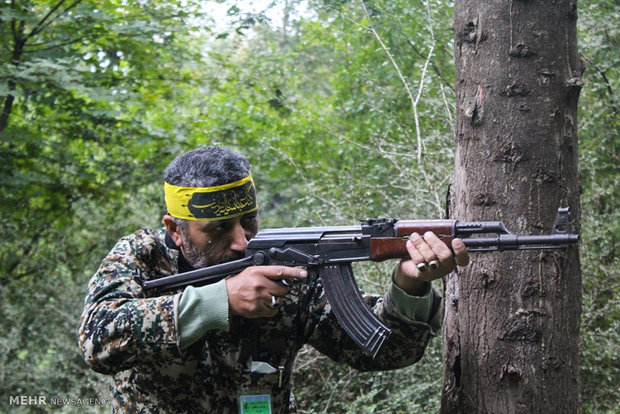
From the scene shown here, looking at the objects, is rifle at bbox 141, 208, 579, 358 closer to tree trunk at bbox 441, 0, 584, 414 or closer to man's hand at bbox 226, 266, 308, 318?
man's hand at bbox 226, 266, 308, 318

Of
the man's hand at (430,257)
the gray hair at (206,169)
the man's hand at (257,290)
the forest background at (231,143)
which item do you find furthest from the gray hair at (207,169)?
the forest background at (231,143)

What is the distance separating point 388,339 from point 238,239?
2.33 feet

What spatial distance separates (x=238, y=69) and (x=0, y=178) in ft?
10.3

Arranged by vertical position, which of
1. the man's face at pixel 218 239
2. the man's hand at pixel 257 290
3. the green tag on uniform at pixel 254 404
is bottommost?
the green tag on uniform at pixel 254 404

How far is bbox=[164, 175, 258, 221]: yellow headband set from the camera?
2.78m

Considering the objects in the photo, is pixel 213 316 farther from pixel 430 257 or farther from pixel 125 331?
pixel 430 257

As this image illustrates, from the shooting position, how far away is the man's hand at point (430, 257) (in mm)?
2336

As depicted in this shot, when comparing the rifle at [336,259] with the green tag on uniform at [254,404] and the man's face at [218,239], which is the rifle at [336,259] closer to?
the man's face at [218,239]

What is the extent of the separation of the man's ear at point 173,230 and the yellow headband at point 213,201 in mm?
77

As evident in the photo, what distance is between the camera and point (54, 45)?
643cm

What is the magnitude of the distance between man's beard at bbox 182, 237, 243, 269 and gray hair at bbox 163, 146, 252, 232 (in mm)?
74

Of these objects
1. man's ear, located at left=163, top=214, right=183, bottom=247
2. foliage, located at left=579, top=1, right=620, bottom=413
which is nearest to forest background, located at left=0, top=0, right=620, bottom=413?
foliage, located at left=579, top=1, right=620, bottom=413

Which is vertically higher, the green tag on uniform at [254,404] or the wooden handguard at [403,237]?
the wooden handguard at [403,237]

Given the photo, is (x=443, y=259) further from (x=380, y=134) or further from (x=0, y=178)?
(x=0, y=178)
